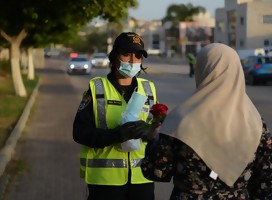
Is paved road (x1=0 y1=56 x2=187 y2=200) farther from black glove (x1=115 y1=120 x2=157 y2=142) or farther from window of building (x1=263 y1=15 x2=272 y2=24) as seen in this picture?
window of building (x1=263 y1=15 x2=272 y2=24)

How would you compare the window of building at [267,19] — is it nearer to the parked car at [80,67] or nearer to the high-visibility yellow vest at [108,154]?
the parked car at [80,67]

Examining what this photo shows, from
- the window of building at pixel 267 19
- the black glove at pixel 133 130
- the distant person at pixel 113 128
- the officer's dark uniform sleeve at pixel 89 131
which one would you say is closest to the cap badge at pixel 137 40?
the distant person at pixel 113 128

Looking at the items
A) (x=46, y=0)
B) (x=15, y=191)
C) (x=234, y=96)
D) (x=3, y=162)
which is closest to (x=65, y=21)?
(x=46, y=0)

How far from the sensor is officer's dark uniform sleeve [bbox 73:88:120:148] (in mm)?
3393

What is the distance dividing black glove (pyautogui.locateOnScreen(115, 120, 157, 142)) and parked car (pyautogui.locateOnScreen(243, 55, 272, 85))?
79.7 feet

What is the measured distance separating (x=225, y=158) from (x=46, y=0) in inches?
501

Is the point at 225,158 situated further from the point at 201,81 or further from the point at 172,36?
the point at 172,36

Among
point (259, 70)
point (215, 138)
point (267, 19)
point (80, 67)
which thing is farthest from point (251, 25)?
point (215, 138)

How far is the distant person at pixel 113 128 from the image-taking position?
351cm

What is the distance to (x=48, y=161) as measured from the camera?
904 centimetres

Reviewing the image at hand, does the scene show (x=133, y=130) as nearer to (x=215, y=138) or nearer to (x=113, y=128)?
(x=113, y=128)

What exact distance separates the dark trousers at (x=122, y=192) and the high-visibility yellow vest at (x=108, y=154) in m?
0.03

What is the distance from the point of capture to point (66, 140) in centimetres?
1115

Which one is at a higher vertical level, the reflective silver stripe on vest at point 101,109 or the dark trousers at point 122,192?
the reflective silver stripe on vest at point 101,109
